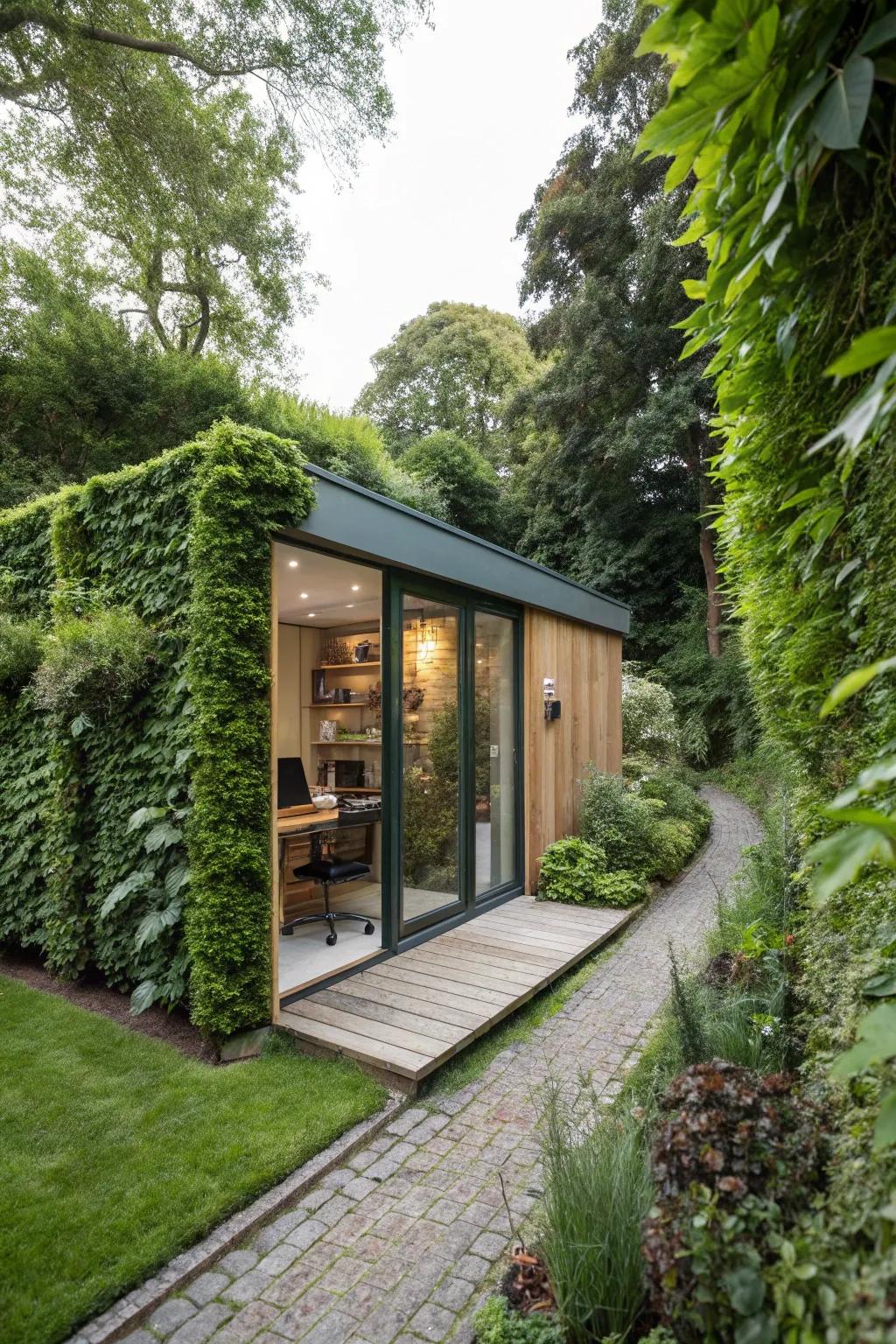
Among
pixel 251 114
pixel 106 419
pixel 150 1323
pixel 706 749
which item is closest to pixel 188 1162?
pixel 150 1323

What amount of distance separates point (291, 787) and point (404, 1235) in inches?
147

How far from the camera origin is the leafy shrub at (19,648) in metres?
4.34

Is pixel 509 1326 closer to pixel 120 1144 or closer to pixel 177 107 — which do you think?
pixel 120 1144

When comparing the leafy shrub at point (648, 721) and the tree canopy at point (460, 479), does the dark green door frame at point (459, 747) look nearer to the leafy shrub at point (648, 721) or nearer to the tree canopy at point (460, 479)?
the leafy shrub at point (648, 721)

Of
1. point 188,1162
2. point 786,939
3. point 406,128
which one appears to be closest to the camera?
point 188,1162

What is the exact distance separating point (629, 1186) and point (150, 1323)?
1384 mm

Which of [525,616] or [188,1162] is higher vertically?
[525,616]

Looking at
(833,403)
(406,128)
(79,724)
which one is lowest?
(79,724)

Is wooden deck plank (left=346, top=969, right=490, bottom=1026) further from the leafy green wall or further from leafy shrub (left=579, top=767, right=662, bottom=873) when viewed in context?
leafy shrub (left=579, top=767, right=662, bottom=873)

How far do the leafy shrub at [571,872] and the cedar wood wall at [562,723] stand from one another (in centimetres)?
13

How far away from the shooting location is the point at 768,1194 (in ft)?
3.86

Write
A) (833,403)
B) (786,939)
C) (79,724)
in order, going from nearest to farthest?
(833,403) → (786,939) → (79,724)

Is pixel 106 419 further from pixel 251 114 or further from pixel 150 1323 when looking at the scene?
pixel 150 1323

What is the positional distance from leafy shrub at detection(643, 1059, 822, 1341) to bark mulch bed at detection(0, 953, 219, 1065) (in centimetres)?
250
